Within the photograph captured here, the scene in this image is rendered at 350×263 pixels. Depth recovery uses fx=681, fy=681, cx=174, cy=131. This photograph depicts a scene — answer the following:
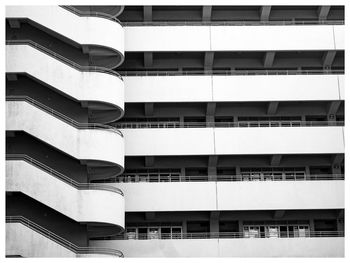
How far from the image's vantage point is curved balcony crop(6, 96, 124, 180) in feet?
92.9

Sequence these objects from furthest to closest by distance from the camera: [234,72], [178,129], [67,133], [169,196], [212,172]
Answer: [234,72], [212,172], [178,129], [169,196], [67,133]

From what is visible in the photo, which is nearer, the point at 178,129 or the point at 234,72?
the point at 178,129

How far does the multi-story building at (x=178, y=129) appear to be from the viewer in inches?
1148

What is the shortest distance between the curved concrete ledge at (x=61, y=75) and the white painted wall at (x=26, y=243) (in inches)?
247

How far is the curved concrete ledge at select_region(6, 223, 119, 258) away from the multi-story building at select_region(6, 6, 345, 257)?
67 centimetres

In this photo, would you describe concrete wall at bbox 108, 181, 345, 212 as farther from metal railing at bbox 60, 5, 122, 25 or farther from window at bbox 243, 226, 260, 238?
metal railing at bbox 60, 5, 122, 25

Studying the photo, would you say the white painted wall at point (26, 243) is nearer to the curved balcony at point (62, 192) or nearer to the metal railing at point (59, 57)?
the curved balcony at point (62, 192)

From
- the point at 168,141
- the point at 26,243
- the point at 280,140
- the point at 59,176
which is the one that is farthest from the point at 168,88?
the point at 26,243

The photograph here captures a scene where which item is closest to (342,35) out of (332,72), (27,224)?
(332,72)

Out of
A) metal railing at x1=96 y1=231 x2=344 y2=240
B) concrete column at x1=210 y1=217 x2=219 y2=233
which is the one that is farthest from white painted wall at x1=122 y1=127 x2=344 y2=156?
metal railing at x1=96 y1=231 x2=344 y2=240

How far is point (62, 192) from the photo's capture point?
27.9 m

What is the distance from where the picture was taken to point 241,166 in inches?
1337

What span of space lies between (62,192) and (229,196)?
8.24 m

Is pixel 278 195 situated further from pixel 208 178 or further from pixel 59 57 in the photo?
pixel 59 57
